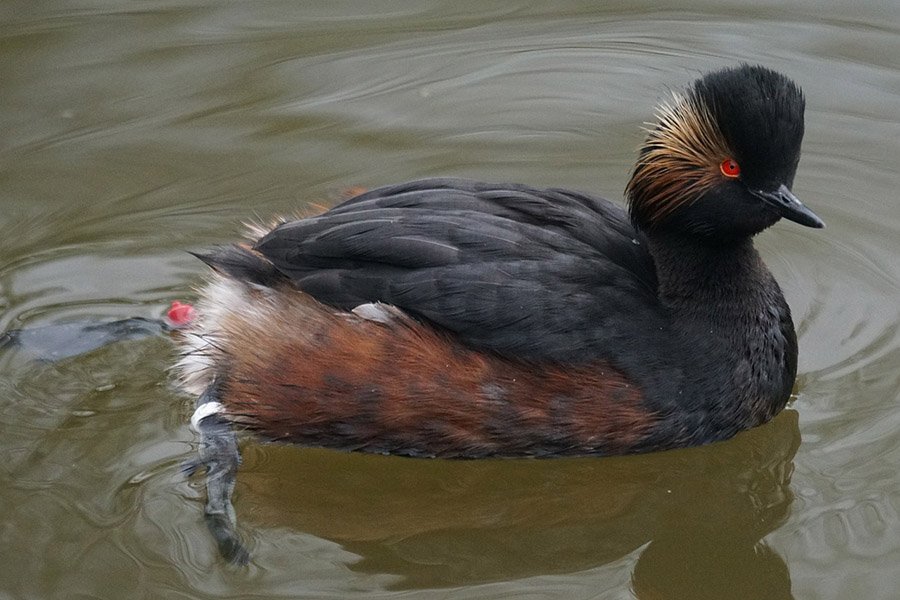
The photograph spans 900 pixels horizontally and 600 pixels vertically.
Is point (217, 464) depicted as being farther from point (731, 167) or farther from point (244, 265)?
point (731, 167)

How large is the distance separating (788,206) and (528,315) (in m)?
0.95

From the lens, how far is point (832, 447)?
16.5ft

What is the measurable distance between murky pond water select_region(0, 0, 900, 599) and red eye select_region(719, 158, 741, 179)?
991 millimetres

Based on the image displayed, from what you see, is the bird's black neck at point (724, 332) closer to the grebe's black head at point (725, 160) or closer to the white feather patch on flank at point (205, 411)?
the grebe's black head at point (725, 160)

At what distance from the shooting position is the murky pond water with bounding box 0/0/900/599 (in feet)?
14.9

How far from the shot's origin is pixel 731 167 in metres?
4.81

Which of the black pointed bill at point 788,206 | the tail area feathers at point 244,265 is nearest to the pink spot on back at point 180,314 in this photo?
the tail area feathers at point 244,265

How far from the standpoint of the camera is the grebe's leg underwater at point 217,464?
463cm

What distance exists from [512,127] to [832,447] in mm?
2619

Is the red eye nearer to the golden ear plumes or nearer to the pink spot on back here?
the golden ear plumes

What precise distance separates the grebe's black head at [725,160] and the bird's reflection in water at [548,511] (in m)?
0.85

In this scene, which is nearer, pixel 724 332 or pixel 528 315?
pixel 528 315

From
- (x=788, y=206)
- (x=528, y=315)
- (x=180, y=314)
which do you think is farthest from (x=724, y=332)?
(x=180, y=314)

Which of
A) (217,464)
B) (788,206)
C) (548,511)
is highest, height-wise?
(788,206)
